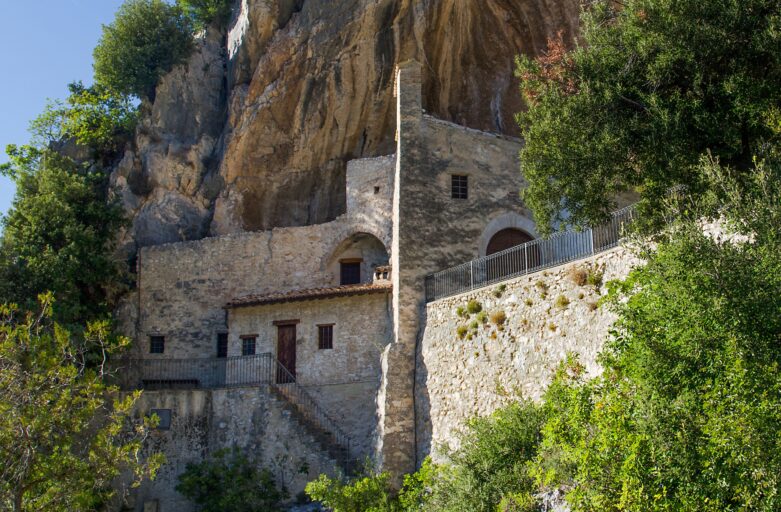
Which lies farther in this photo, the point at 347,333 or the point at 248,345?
the point at 248,345

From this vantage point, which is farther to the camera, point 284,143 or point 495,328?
point 284,143

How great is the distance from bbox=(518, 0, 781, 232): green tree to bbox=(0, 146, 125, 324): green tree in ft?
50.0

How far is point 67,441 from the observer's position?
1517 cm

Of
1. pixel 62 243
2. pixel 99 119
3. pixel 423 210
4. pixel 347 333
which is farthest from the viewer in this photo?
pixel 99 119

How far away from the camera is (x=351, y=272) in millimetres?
29172

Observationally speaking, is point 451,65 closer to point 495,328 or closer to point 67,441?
point 495,328

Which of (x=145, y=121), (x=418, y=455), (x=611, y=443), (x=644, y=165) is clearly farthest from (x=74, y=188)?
(x=611, y=443)

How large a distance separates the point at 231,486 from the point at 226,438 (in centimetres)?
260

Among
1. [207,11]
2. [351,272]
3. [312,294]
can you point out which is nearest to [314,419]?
[312,294]

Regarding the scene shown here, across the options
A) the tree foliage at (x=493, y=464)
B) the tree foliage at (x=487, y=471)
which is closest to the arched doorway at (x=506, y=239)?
the tree foliage at (x=487, y=471)

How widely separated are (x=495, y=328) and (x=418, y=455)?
408cm

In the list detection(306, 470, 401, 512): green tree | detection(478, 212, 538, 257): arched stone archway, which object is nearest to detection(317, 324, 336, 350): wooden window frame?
detection(478, 212, 538, 257): arched stone archway

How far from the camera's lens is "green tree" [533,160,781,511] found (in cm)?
1139

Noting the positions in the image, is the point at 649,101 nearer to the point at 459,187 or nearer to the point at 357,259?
the point at 459,187
